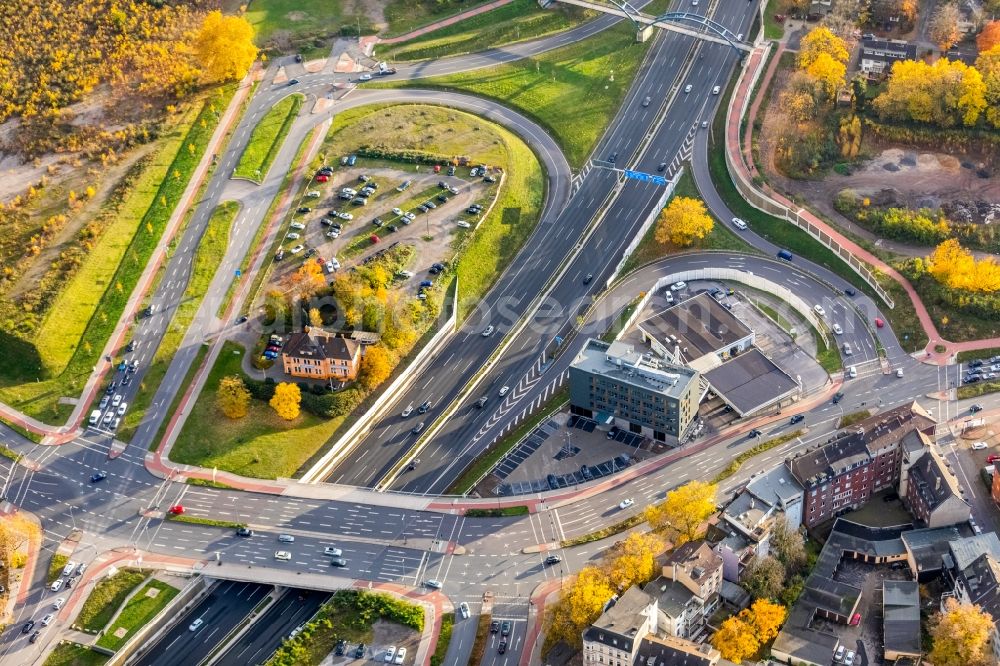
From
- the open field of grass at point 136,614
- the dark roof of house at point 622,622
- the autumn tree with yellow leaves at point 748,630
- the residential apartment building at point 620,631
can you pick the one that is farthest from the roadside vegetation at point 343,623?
the autumn tree with yellow leaves at point 748,630

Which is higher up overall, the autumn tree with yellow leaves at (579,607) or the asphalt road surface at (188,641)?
the autumn tree with yellow leaves at (579,607)

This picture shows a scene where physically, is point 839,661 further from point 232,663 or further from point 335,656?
point 232,663

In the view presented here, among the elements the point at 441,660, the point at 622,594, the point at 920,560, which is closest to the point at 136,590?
the point at 441,660

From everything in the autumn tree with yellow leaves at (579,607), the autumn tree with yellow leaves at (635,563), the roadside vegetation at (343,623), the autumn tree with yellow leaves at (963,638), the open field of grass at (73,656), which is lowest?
the open field of grass at (73,656)

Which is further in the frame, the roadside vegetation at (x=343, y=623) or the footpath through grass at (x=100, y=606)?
the footpath through grass at (x=100, y=606)

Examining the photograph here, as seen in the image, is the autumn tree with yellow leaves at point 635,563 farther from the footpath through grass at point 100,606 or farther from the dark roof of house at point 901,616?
the footpath through grass at point 100,606

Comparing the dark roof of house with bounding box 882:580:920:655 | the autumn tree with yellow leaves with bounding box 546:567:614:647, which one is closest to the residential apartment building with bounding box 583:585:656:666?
the autumn tree with yellow leaves with bounding box 546:567:614:647

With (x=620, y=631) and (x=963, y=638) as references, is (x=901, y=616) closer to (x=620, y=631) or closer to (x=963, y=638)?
(x=963, y=638)
